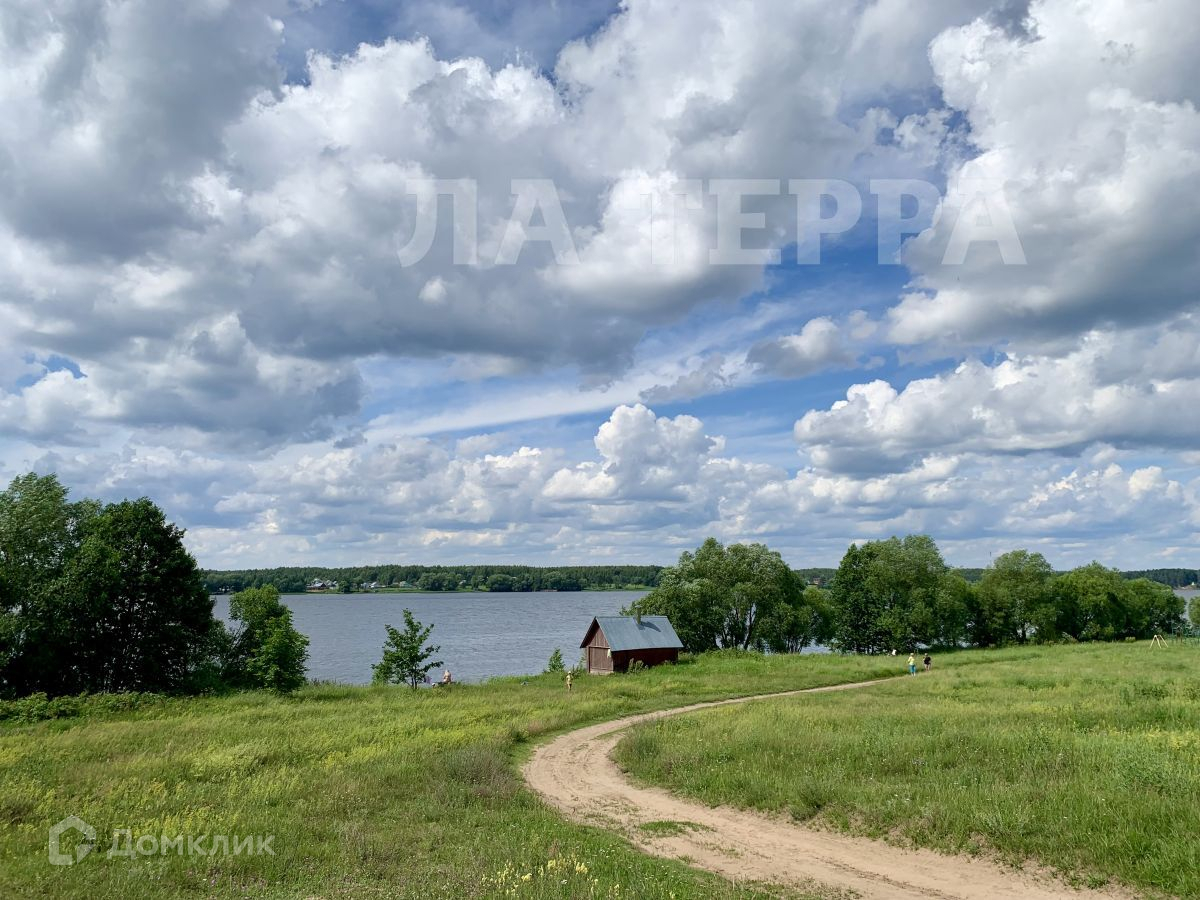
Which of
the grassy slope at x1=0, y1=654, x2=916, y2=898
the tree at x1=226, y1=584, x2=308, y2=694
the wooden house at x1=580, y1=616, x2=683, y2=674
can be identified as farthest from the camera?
the wooden house at x1=580, y1=616, x2=683, y2=674

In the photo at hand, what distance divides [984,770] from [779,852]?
21.1ft

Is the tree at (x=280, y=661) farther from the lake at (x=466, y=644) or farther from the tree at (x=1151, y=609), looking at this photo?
the tree at (x=1151, y=609)

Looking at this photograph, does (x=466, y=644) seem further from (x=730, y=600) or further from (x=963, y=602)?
(x=963, y=602)

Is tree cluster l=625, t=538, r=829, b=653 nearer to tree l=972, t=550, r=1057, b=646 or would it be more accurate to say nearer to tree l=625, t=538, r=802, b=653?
tree l=625, t=538, r=802, b=653

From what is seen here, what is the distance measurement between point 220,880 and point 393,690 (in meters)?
31.3

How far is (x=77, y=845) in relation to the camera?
43.7 ft

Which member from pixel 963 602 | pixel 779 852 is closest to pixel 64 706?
pixel 779 852

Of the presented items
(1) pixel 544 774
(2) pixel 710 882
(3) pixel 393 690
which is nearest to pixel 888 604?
(3) pixel 393 690

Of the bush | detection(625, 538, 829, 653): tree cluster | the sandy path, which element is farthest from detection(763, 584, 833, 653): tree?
the sandy path

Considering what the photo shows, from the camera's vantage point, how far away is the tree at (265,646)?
40.9 meters

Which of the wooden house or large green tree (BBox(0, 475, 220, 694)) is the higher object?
large green tree (BBox(0, 475, 220, 694))

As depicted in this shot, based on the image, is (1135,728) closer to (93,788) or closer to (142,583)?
(93,788)

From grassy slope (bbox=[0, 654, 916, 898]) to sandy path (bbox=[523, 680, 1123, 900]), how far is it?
1.07 m

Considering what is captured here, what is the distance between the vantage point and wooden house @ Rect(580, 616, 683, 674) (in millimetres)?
55312
